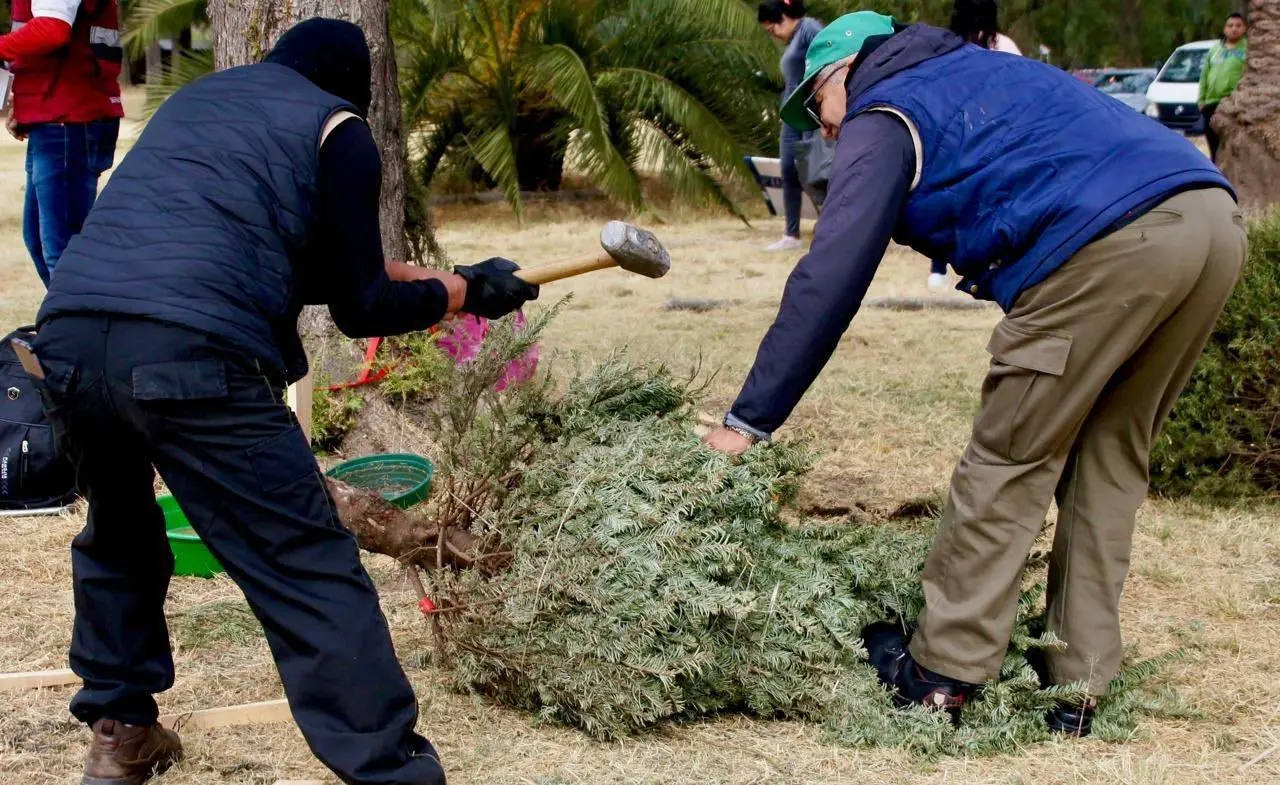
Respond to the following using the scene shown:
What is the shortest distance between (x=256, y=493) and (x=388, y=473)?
7.52ft

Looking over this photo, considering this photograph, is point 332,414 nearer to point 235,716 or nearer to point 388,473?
point 388,473

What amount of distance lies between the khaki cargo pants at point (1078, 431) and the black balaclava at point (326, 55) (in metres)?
1.58

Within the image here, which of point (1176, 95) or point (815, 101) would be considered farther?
point (1176, 95)

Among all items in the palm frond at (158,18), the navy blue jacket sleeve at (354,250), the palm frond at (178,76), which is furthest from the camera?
the palm frond at (158,18)

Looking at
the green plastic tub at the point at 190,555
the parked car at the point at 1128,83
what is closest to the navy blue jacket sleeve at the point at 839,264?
the green plastic tub at the point at 190,555

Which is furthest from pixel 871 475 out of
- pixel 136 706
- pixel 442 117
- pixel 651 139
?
pixel 442 117

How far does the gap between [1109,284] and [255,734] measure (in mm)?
2284

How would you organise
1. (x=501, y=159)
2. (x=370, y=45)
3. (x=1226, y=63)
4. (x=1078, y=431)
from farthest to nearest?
(x=1226, y=63)
(x=501, y=159)
(x=370, y=45)
(x=1078, y=431)

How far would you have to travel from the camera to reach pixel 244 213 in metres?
2.40

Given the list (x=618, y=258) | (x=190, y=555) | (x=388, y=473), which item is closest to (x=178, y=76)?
(x=388, y=473)

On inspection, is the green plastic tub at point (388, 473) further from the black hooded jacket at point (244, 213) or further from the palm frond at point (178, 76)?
the palm frond at point (178, 76)

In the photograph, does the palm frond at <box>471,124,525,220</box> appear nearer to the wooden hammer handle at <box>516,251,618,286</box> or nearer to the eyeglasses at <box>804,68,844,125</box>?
the wooden hammer handle at <box>516,251,618,286</box>

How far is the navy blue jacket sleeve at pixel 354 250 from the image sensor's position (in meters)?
2.48

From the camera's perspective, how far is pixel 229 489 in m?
2.39
